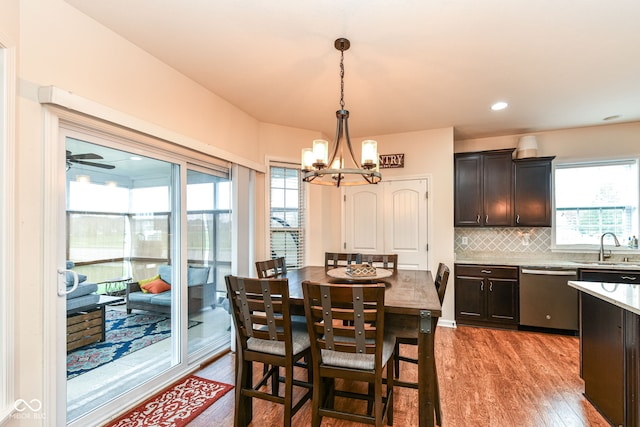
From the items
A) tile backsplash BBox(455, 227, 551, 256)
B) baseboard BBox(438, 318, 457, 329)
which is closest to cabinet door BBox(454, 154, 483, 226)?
tile backsplash BBox(455, 227, 551, 256)

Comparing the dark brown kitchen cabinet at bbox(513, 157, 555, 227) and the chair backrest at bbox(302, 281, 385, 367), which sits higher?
the dark brown kitchen cabinet at bbox(513, 157, 555, 227)

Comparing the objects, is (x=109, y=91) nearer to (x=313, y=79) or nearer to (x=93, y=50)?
(x=93, y=50)

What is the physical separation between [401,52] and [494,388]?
112 inches

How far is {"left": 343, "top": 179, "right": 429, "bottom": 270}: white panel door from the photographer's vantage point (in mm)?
4438

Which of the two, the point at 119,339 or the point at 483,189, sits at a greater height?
the point at 483,189

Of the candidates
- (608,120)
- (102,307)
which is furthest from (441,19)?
(608,120)

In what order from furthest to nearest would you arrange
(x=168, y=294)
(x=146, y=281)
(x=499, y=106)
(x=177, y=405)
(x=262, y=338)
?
(x=499, y=106) → (x=168, y=294) → (x=146, y=281) → (x=177, y=405) → (x=262, y=338)

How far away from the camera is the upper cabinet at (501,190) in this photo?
4199 millimetres

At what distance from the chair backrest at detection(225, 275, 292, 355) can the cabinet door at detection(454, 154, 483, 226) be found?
3.48 metres

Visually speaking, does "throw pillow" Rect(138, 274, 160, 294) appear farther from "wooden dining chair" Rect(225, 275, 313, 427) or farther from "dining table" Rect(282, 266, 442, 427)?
"dining table" Rect(282, 266, 442, 427)

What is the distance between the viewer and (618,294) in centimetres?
211

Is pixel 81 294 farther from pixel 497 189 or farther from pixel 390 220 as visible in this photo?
pixel 497 189

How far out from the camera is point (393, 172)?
459 cm

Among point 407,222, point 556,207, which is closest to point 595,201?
point 556,207
